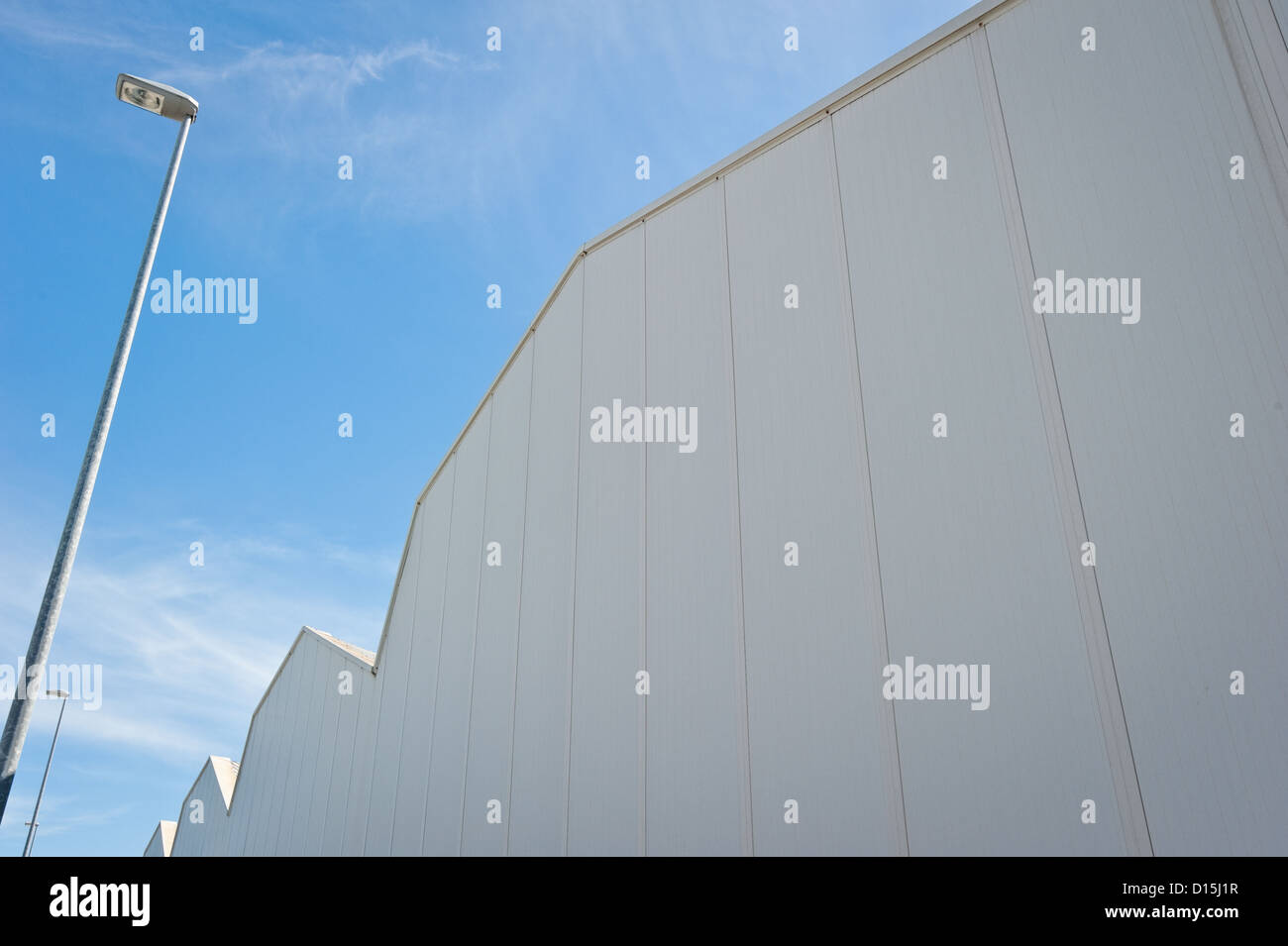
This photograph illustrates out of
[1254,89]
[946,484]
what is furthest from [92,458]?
[1254,89]

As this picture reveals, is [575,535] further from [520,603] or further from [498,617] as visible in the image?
[498,617]

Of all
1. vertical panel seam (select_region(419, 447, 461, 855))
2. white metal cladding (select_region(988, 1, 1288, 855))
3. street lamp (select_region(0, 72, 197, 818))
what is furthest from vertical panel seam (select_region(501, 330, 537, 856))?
white metal cladding (select_region(988, 1, 1288, 855))

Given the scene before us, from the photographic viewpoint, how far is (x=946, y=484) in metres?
5.58

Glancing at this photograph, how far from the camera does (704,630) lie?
7137 mm

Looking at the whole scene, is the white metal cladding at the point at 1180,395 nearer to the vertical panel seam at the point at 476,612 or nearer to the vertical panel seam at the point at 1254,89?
the vertical panel seam at the point at 1254,89

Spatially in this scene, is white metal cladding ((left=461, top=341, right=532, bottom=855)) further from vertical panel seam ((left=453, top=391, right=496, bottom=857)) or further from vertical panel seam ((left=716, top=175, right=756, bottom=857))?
vertical panel seam ((left=716, top=175, right=756, bottom=857))

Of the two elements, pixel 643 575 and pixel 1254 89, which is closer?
pixel 1254 89

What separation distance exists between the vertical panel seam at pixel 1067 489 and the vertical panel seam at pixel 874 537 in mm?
1247

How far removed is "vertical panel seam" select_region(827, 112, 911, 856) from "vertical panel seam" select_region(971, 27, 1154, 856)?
1.25 m

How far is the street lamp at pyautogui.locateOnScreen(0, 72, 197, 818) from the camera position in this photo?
7320 millimetres

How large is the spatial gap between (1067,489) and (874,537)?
4.39 feet

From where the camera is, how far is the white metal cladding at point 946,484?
14.6 ft

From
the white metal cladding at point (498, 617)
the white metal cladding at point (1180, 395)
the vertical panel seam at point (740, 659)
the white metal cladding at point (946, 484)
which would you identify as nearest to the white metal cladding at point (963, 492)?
the white metal cladding at point (946, 484)
